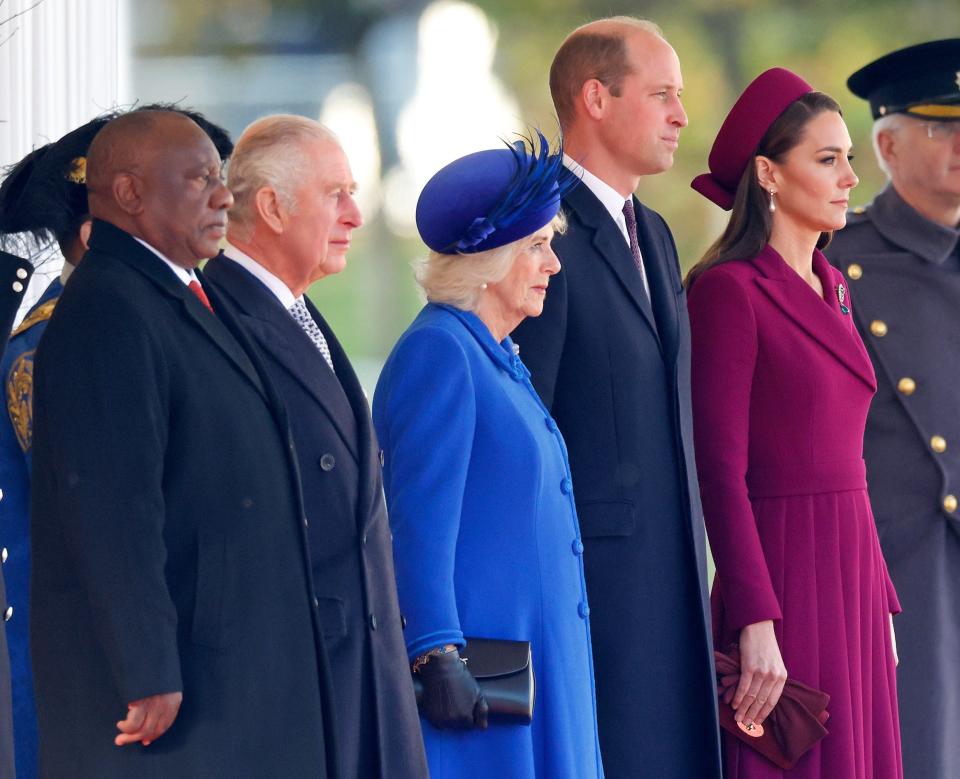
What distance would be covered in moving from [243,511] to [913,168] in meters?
2.31

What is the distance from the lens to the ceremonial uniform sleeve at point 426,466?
272 centimetres

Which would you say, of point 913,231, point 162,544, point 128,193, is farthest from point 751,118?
point 162,544

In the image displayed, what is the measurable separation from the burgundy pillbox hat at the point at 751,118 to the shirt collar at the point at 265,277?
1.13 m

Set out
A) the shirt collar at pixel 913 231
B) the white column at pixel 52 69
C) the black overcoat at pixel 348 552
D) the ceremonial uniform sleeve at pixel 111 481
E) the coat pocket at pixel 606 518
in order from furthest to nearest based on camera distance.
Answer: the shirt collar at pixel 913 231, the white column at pixel 52 69, the coat pocket at pixel 606 518, the black overcoat at pixel 348 552, the ceremonial uniform sleeve at pixel 111 481

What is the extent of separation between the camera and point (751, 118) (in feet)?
11.3

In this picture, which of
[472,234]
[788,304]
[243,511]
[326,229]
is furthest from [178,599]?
[788,304]

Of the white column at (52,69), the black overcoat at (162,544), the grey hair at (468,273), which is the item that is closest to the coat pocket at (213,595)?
the black overcoat at (162,544)

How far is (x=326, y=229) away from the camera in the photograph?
2.74 metres

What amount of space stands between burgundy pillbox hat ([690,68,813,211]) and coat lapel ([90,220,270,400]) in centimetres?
143

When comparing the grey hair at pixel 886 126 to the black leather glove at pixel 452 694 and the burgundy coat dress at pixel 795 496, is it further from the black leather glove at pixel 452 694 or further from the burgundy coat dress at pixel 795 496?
the black leather glove at pixel 452 694

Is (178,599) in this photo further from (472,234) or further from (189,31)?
(189,31)

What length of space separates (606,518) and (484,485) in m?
0.35

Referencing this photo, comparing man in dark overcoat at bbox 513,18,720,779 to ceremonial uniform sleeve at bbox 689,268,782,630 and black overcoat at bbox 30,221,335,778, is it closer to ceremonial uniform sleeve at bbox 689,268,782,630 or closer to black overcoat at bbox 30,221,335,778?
ceremonial uniform sleeve at bbox 689,268,782,630

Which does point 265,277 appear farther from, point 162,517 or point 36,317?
point 162,517
